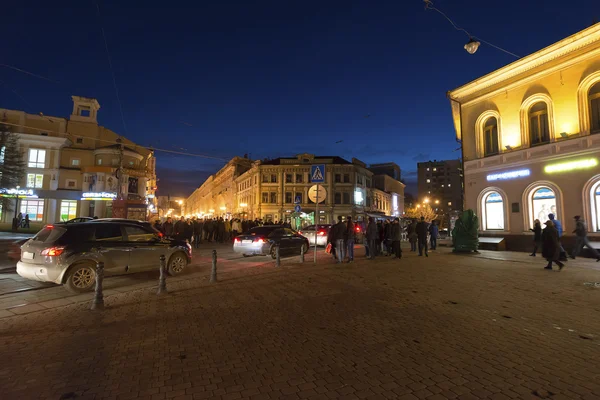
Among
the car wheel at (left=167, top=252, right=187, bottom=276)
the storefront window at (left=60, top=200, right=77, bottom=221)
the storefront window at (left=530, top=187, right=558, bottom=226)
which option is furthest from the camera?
the storefront window at (left=60, top=200, right=77, bottom=221)

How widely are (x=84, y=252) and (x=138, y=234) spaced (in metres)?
1.61

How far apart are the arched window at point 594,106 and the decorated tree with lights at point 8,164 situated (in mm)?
45389

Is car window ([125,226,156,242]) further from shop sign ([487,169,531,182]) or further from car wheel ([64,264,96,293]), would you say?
shop sign ([487,169,531,182])

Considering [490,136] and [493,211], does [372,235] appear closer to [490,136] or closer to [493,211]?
[493,211]

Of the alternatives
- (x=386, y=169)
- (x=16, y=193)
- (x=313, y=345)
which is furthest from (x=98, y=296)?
(x=386, y=169)

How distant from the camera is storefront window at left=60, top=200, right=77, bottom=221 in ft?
131

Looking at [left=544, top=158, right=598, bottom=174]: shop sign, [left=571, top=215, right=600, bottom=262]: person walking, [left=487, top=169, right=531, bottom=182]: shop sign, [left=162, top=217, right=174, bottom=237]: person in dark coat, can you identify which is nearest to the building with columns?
[left=162, top=217, right=174, bottom=237]: person in dark coat

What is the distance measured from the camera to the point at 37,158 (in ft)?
127

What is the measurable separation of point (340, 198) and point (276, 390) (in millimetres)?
51767

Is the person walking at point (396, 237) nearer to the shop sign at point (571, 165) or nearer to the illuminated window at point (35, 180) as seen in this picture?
the shop sign at point (571, 165)

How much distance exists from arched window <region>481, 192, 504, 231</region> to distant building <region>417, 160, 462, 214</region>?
360ft

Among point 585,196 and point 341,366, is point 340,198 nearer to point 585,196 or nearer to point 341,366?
point 585,196

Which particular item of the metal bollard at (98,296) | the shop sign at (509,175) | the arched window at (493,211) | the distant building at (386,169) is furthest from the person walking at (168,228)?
the distant building at (386,169)

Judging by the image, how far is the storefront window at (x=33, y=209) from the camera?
37656 mm
